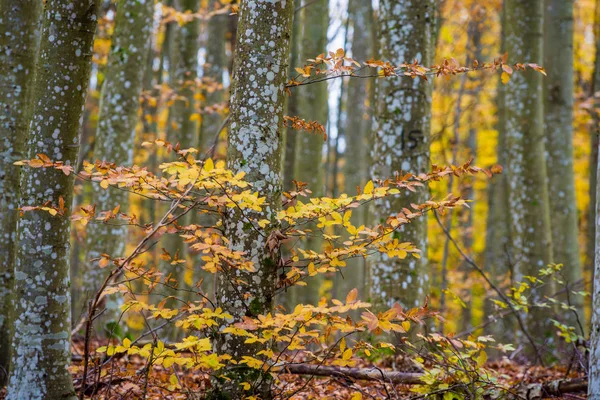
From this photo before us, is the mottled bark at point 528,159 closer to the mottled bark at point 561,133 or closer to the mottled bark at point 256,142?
the mottled bark at point 561,133

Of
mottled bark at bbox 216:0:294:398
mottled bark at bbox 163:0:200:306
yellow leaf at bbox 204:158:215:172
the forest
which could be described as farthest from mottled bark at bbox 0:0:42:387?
mottled bark at bbox 163:0:200:306

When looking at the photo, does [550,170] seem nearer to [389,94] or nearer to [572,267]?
[572,267]

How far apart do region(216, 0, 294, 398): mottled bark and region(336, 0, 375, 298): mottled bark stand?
9439mm

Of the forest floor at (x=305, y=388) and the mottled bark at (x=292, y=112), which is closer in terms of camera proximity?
the forest floor at (x=305, y=388)

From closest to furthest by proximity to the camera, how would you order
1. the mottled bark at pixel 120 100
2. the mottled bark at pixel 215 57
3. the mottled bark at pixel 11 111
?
the mottled bark at pixel 11 111
the mottled bark at pixel 120 100
the mottled bark at pixel 215 57

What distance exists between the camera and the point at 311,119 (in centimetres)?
1070

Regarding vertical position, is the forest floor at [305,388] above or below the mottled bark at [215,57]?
below

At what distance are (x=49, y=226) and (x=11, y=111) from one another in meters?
1.89

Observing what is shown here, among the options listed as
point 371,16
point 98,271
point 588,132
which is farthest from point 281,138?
point 588,132

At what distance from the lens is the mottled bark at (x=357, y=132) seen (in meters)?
14.0

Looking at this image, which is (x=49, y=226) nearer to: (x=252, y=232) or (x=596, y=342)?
(x=252, y=232)

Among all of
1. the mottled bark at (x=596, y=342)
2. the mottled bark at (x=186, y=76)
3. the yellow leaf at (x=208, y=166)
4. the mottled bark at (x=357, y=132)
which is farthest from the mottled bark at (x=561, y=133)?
the yellow leaf at (x=208, y=166)

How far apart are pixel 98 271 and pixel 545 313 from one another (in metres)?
7.41

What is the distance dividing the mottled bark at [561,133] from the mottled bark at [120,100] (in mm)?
7998
